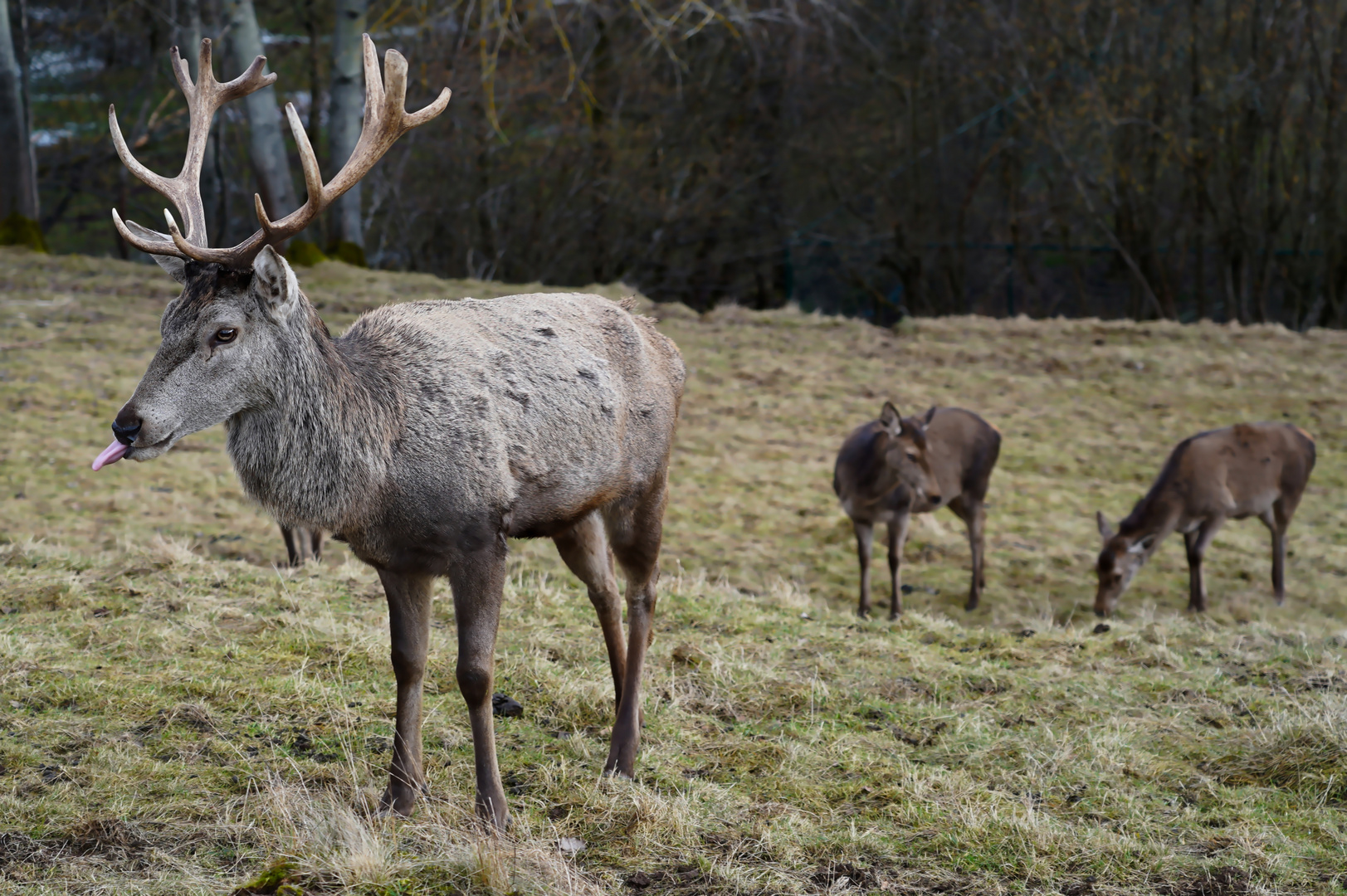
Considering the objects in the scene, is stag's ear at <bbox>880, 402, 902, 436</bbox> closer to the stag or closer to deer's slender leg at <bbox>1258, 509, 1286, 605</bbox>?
the stag

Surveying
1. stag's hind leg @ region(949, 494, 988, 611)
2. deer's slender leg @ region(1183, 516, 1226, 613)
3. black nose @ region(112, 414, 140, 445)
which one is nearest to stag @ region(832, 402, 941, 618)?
stag's hind leg @ region(949, 494, 988, 611)

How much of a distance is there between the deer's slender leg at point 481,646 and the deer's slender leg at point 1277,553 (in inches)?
303

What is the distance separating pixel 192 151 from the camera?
4547 millimetres

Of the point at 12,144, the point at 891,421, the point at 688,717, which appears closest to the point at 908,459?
the point at 891,421

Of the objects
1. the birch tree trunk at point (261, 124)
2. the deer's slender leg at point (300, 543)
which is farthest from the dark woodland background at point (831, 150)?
the deer's slender leg at point (300, 543)

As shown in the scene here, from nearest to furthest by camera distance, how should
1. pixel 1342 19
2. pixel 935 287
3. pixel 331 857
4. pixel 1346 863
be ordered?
pixel 331 857 → pixel 1346 863 → pixel 1342 19 → pixel 935 287

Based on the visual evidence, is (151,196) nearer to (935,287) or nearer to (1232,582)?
(935,287)

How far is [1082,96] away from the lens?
2153 cm

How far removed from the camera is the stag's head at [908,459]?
9633 millimetres

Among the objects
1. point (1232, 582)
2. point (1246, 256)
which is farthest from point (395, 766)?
point (1246, 256)

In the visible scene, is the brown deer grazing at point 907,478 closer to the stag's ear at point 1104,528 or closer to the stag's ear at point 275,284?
the stag's ear at point 1104,528

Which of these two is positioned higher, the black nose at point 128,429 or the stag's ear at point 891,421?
the black nose at point 128,429

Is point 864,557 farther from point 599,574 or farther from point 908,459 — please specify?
point 599,574

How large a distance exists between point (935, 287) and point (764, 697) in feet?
67.0
